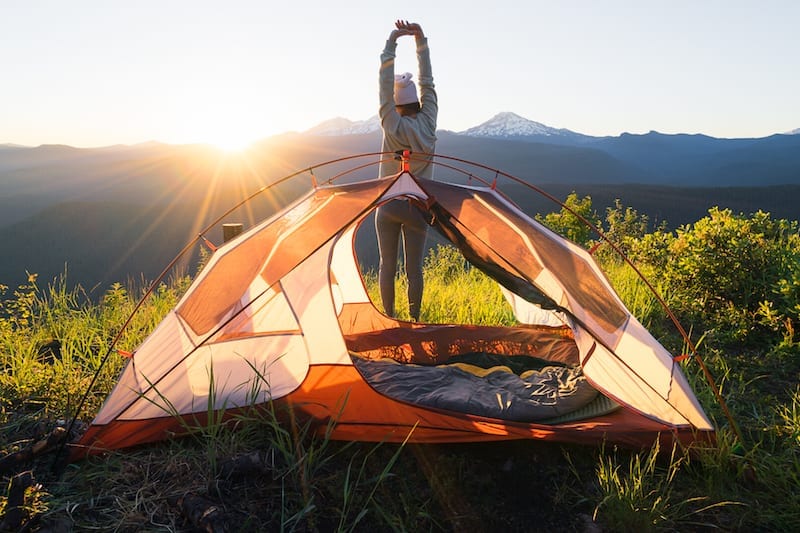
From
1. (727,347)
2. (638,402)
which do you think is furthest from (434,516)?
(727,347)

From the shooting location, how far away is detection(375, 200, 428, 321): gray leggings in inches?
149

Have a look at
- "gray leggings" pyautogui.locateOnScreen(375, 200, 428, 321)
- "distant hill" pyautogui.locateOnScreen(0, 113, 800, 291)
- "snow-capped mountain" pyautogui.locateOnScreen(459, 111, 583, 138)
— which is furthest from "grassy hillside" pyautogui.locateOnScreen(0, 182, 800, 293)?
"snow-capped mountain" pyautogui.locateOnScreen(459, 111, 583, 138)

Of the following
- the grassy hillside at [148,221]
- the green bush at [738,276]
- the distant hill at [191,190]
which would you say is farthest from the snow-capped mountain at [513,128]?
the green bush at [738,276]

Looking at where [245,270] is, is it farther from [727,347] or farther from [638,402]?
[727,347]

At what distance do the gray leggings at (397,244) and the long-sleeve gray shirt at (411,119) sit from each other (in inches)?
10.2

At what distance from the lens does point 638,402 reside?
2.68m

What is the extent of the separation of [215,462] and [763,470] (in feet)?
7.71

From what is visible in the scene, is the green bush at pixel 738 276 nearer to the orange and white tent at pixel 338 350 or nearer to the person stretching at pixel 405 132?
the orange and white tent at pixel 338 350

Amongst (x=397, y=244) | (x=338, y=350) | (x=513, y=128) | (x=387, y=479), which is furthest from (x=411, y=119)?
(x=513, y=128)

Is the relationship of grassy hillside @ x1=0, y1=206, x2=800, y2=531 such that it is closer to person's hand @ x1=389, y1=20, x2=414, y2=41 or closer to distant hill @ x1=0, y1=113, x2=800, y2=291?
person's hand @ x1=389, y1=20, x2=414, y2=41

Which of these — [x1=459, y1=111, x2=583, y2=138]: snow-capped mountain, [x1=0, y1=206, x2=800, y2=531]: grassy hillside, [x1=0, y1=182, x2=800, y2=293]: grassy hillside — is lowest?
[x1=0, y1=182, x2=800, y2=293]: grassy hillside

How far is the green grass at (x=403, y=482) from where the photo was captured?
6.82 ft

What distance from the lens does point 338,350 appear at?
2854 millimetres

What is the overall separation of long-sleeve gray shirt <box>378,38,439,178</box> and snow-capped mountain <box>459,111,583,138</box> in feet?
523
